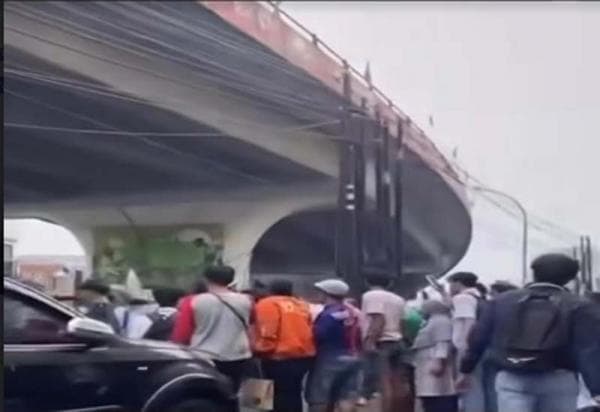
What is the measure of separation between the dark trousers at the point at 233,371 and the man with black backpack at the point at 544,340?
114cm

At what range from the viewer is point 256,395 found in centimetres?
607

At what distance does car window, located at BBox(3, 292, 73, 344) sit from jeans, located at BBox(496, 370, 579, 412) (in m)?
1.71

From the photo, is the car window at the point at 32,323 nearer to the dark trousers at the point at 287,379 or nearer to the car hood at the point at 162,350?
the car hood at the point at 162,350

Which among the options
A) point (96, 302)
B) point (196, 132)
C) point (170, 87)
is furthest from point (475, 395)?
point (170, 87)

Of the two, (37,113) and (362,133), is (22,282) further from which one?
(362,133)

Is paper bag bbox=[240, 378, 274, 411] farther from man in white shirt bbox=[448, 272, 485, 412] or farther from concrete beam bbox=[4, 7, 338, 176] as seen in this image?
concrete beam bbox=[4, 7, 338, 176]

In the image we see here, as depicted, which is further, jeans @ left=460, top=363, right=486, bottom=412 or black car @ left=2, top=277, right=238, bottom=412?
jeans @ left=460, top=363, right=486, bottom=412

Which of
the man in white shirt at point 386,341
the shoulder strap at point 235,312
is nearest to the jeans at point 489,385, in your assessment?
the man in white shirt at point 386,341

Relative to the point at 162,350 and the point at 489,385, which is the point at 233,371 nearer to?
the point at 162,350

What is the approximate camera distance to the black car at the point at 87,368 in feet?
17.0

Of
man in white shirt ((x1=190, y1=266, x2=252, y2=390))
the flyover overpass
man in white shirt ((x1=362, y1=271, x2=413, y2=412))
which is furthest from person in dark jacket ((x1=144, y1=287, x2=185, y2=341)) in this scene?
man in white shirt ((x1=362, y1=271, x2=413, y2=412))

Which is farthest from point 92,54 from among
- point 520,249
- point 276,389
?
point 276,389

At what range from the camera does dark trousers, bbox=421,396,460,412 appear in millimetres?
6371

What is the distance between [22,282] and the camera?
5137mm
